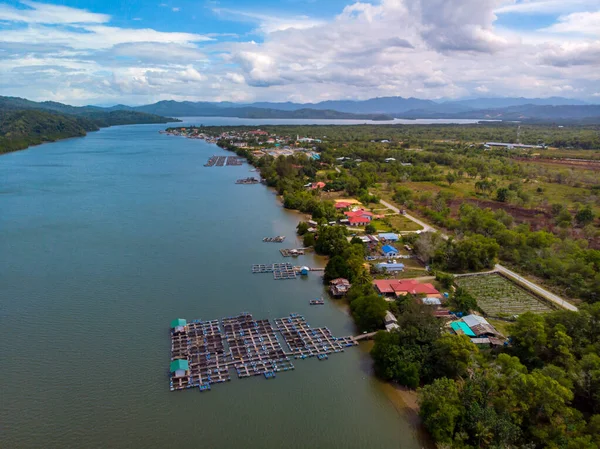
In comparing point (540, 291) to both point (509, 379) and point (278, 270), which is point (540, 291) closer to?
point (509, 379)

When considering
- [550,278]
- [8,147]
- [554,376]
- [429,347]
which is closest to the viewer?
[554,376]

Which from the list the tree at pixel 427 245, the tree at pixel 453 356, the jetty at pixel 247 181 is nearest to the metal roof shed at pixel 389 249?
the tree at pixel 427 245

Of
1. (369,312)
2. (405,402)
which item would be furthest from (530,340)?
(369,312)

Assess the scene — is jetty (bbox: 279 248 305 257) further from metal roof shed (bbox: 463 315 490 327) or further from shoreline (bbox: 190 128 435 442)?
metal roof shed (bbox: 463 315 490 327)

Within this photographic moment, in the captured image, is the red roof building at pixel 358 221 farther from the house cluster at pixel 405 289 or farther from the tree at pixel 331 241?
the house cluster at pixel 405 289

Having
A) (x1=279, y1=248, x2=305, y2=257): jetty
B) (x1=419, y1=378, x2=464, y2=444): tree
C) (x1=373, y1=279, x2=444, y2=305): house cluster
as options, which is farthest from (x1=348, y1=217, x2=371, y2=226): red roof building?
(x1=419, y1=378, x2=464, y2=444): tree

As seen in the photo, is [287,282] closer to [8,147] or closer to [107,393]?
[107,393]

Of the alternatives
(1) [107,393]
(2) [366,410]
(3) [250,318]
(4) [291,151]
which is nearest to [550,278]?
(2) [366,410]

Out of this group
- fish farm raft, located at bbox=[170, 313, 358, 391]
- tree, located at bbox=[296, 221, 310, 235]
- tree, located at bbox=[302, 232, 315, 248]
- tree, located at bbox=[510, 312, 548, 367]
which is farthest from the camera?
tree, located at bbox=[296, 221, 310, 235]
